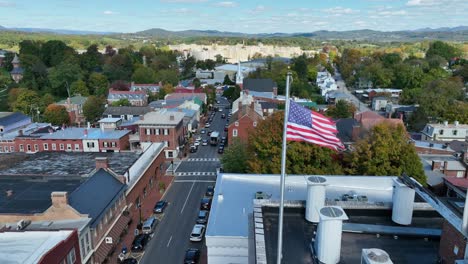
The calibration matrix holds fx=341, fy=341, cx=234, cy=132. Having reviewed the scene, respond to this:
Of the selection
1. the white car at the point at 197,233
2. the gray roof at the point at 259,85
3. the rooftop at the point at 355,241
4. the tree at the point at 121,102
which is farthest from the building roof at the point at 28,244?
the gray roof at the point at 259,85

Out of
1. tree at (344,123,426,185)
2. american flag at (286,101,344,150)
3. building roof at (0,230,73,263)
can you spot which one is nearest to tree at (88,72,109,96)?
building roof at (0,230,73,263)

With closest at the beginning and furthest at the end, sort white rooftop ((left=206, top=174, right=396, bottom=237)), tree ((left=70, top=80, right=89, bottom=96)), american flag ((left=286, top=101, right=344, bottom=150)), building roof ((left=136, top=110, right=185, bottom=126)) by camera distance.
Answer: american flag ((left=286, top=101, right=344, bottom=150)) → white rooftop ((left=206, top=174, right=396, bottom=237)) → building roof ((left=136, top=110, right=185, bottom=126)) → tree ((left=70, top=80, right=89, bottom=96))

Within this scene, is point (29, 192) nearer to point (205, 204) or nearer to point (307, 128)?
point (205, 204)

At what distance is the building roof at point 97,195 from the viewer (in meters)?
23.4

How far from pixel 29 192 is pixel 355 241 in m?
24.9

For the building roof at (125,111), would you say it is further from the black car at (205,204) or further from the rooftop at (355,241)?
the rooftop at (355,241)

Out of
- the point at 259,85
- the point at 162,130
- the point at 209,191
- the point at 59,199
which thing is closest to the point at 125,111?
the point at 162,130

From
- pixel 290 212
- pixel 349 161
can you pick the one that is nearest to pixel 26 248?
pixel 290 212

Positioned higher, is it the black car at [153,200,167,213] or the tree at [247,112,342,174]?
the tree at [247,112,342,174]

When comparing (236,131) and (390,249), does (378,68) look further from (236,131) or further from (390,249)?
(390,249)

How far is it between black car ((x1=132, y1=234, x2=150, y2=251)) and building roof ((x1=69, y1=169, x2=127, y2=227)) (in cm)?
351

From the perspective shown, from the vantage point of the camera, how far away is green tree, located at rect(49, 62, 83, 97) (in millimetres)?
91375

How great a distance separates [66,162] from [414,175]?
32.3 meters

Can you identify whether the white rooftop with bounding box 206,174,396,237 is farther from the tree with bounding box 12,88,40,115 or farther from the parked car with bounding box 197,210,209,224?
the tree with bounding box 12,88,40,115
